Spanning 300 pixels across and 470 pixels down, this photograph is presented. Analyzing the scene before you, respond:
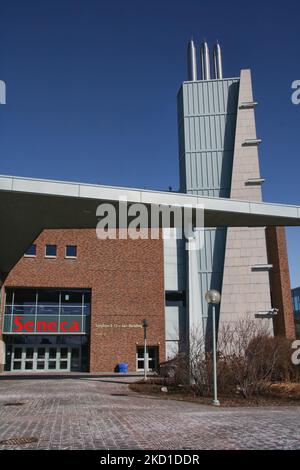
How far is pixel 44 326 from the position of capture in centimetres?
3322

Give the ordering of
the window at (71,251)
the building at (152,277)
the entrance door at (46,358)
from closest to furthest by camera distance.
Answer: the building at (152,277) → the entrance door at (46,358) → the window at (71,251)

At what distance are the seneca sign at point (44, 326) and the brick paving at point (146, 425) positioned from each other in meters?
20.5

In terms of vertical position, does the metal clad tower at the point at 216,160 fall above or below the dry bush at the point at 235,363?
above

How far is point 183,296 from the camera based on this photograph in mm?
37188

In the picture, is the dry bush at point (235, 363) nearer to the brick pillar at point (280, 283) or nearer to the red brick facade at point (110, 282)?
the red brick facade at point (110, 282)

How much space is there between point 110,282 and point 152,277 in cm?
321

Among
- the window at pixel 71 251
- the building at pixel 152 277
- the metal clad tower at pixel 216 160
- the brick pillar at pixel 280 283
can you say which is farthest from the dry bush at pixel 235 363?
the brick pillar at pixel 280 283

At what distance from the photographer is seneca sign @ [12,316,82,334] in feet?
108

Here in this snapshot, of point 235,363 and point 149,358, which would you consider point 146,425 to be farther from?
point 149,358

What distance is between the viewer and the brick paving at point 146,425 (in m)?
6.75

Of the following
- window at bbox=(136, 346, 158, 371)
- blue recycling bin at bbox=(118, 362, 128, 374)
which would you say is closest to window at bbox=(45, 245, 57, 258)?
blue recycling bin at bbox=(118, 362, 128, 374)

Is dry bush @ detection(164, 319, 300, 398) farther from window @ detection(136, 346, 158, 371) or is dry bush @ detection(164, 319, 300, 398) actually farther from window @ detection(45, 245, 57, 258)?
window @ detection(45, 245, 57, 258)
